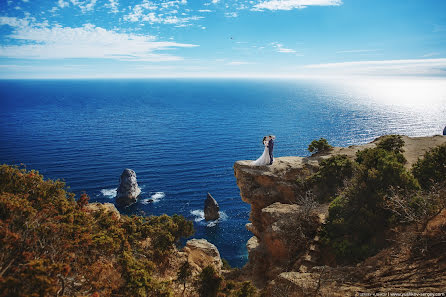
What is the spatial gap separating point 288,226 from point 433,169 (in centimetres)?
1177

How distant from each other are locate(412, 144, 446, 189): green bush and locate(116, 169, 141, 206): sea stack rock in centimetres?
5224

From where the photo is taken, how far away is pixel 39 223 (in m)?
11.9

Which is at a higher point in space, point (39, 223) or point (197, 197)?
point (39, 223)

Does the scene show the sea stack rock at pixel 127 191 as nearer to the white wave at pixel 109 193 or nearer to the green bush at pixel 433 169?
the white wave at pixel 109 193

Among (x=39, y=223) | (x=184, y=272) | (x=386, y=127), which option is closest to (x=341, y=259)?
(x=184, y=272)

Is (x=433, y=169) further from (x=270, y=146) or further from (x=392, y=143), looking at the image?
(x=270, y=146)

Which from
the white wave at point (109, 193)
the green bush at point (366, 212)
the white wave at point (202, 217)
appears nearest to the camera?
the green bush at point (366, 212)

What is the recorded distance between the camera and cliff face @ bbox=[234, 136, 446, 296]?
1500 centimetres

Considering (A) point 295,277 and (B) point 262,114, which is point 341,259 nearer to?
(A) point 295,277

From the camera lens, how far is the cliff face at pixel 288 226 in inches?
591

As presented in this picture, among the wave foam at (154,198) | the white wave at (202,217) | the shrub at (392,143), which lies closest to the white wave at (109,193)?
the wave foam at (154,198)

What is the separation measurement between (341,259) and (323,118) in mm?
124950

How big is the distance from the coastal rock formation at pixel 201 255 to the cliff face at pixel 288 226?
3.34m

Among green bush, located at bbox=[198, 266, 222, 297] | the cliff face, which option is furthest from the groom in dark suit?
green bush, located at bbox=[198, 266, 222, 297]
